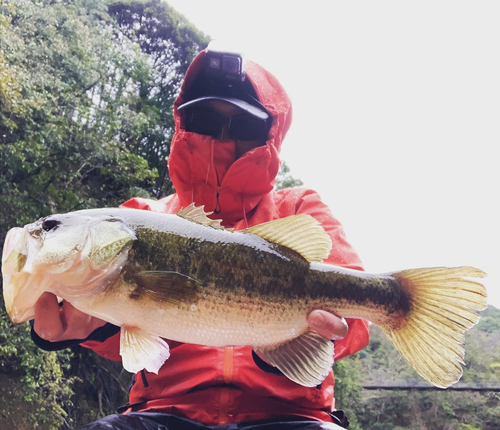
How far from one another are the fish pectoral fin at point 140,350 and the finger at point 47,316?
38 cm

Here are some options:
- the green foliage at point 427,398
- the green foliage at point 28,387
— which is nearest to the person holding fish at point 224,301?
the green foliage at point 28,387

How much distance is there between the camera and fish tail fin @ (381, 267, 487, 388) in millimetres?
1554

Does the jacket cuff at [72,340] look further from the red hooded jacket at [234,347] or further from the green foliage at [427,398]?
the green foliage at [427,398]

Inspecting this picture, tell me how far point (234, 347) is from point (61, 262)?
3.42 feet

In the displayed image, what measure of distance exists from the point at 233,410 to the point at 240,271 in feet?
2.97

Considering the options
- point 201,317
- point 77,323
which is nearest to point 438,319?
point 201,317

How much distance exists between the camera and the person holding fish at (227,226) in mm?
1984

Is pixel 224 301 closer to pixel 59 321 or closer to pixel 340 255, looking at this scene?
pixel 59 321

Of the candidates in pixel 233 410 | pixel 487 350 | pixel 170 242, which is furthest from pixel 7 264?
pixel 487 350

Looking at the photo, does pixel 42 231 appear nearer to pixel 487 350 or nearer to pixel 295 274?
pixel 295 274

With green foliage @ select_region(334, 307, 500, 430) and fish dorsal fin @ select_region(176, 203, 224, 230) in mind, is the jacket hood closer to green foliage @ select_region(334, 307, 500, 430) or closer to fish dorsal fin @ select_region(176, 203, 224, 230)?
fish dorsal fin @ select_region(176, 203, 224, 230)

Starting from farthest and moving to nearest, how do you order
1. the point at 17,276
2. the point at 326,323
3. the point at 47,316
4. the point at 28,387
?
1. the point at 28,387
2. the point at 47,316
3. the point at 326,323
4. the point at 17,276

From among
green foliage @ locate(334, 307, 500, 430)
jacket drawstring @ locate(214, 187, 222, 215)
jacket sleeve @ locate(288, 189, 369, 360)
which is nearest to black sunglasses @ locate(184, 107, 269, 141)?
jacket drawstring @ locate(214, 187, 222, 215)

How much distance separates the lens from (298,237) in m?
1.71
